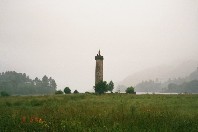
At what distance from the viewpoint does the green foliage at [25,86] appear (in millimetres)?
133750

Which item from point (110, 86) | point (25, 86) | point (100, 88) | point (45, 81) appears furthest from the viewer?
point (45, 81)

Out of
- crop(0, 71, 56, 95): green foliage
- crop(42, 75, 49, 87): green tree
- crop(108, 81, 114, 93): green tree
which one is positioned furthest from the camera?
crop(42, 75, 49, 87): green tree

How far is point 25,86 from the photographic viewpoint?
14450 cm

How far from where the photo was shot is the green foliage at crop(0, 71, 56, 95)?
13375 centimetres

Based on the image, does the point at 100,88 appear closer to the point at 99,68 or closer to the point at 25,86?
the point at 99,68

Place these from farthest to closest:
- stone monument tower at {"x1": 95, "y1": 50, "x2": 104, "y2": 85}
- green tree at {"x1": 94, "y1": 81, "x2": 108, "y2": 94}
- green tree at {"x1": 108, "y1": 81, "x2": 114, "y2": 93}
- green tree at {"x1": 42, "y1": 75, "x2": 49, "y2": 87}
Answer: green tree at {"x1": 42, "y1": 75, "x2": 49, "y2": 87} < stone monument tower at {"x1": 95, "y1": 50, "x2": 104, "y2": 85} < green tree at {"x1": 108, "y1": 81, "x2": 114, "y2": 93} < green tree at {"x1": 94, "y1": 81, "x2": 108, "y2": 94}

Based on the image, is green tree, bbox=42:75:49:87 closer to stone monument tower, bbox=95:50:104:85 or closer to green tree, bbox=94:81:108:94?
stone monument tower, bbox=95:50:104:85

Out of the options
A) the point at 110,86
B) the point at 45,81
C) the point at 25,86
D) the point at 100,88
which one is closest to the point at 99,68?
the point at 110,86

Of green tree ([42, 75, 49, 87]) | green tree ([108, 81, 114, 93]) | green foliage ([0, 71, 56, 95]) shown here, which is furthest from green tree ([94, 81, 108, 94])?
green tree ([42, 75, 49, 87])

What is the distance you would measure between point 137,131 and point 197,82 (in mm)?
177845

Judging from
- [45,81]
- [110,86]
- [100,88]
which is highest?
[45,81]

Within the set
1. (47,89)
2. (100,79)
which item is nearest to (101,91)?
(100,79)

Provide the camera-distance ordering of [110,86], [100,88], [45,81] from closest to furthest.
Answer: [100,88]
[110,86]
[45,81]

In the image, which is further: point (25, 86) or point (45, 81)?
point (45, 81)
